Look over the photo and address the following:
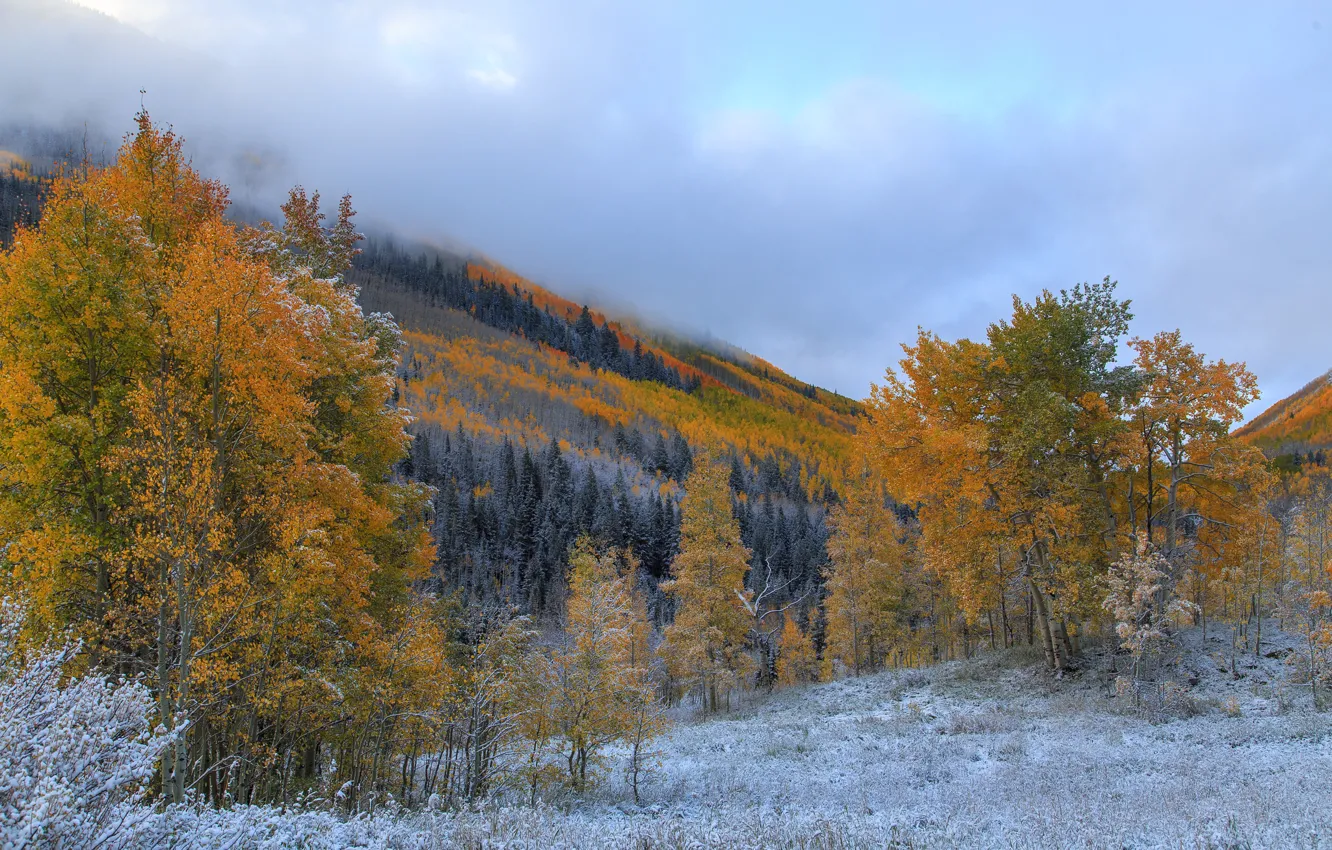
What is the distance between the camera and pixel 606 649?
620 inches

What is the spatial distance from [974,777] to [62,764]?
43.7 ft

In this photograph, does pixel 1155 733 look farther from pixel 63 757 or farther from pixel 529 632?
pixel 63 757

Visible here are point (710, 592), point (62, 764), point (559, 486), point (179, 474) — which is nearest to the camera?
point (62, 764)

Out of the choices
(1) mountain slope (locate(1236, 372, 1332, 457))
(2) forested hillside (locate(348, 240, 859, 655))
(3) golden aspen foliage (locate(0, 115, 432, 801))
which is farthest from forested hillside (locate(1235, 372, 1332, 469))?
(3) golden aspen foliage (locate(0, 115, 432, 801))

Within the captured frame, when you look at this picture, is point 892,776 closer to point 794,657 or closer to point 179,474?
point 179,474

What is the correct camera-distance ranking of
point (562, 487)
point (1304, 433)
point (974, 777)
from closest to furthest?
point (974, 777)
point (562, 487)
point (1304, 433)

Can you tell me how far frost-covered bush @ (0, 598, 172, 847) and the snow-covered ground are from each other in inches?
31.5

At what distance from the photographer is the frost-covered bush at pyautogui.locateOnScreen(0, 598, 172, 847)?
3713mm

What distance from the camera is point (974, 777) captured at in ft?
39.3

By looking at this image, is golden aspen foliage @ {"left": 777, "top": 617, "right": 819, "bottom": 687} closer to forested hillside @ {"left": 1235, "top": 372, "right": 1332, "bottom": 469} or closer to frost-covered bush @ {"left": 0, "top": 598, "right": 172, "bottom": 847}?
frost-covered bush @ {"left": 0, "top": 598, "right": 172, "bottom": 847}

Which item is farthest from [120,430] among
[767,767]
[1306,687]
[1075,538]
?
[1306,687]

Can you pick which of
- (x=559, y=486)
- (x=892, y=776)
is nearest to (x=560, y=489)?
(x=559, y=486)

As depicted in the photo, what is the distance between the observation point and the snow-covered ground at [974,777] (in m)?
6.79

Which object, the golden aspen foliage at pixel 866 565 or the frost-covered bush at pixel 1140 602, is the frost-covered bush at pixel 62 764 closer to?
the frost-covered bush at pixel 1140 602
